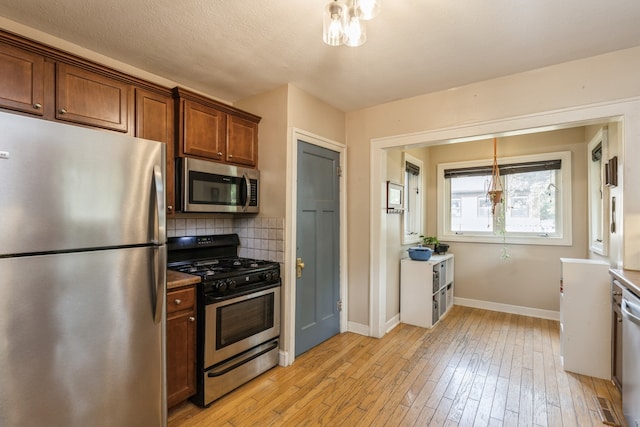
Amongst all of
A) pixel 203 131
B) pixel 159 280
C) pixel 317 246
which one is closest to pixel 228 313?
pixel 159 280

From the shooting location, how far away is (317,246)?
3.12 metres

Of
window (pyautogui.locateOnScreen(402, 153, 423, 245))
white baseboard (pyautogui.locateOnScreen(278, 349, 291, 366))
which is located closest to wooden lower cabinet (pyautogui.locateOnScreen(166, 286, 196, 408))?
white baseboard (pyautogui.locateOnScreen(278, 349, 291, 366))

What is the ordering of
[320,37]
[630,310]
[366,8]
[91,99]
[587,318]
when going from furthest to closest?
[587,318]
[320,37]
[91,99]
[630,310]
[366,8]

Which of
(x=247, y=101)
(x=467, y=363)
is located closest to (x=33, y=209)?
(x=247, y=101)

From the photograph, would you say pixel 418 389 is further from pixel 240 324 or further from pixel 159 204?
pixel 159 204

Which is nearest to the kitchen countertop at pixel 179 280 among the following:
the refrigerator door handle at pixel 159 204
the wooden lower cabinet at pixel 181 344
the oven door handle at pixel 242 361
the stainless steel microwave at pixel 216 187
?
the wooden lower cabinet at pixel 181 344

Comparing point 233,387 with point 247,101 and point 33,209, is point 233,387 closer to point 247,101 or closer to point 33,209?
point 33,209

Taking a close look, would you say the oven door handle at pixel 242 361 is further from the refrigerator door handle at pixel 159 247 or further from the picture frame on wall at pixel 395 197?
the picture frame on wall at pixel 395 197

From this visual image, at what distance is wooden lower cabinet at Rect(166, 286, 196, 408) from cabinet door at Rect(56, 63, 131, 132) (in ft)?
3.97

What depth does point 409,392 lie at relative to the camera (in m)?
2.31

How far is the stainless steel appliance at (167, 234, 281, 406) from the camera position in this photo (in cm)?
214

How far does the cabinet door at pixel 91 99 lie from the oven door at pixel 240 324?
1.43 metres

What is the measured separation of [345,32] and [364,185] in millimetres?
2066

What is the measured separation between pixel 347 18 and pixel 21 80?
5.91 feet
